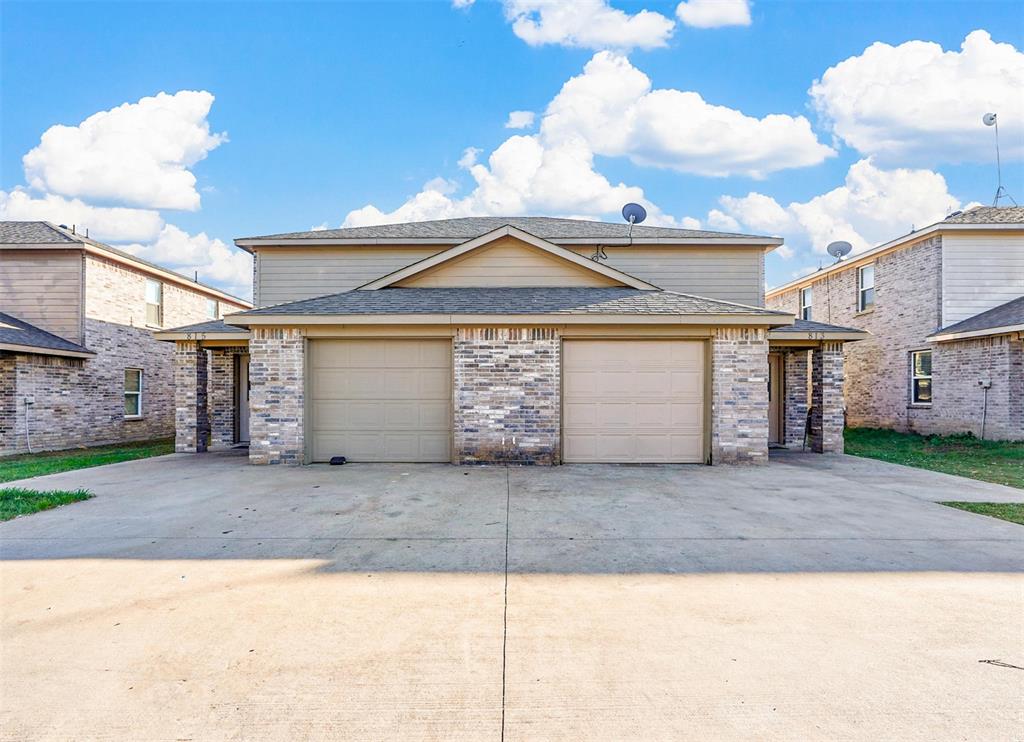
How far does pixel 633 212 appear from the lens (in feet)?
43.2

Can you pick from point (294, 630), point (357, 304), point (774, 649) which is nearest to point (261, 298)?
point (357, 304)

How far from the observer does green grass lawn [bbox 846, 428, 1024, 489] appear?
9305mm

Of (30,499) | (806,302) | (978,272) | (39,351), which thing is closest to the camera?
(30,499)

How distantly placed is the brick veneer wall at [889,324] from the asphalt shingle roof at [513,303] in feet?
28.9

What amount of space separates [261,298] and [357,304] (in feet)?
15.9

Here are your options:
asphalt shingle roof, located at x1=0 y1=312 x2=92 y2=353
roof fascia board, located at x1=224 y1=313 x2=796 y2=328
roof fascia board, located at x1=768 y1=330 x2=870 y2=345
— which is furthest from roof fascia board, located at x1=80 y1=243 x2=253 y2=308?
roof fascia board, located at x1=768 y1=330 x2=870 y2=345

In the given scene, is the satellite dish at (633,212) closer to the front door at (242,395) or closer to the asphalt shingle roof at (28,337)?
the front door at (242,395)

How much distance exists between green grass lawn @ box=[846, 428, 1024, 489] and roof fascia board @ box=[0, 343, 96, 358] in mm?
19663

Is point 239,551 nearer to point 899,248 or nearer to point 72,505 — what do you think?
point 72,505

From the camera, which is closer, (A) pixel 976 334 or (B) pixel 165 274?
(A) pixel 976 334

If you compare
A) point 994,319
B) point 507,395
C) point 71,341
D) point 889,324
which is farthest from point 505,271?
point 889,324

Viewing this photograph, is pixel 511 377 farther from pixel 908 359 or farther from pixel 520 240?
pixel 908 359

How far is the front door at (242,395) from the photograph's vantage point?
13336mm

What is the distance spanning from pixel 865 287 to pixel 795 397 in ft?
26.1
